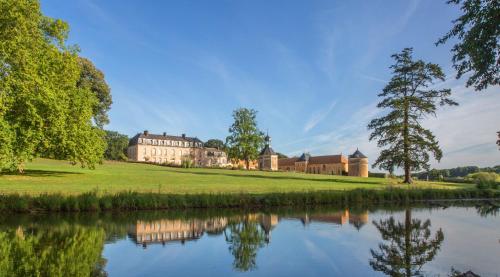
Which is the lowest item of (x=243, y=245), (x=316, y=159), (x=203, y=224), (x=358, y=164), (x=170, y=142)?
(x=243, y=245)

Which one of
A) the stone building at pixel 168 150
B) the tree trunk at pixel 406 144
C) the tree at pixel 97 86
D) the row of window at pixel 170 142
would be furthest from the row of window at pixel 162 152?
the tree trunk at pixel 406 144

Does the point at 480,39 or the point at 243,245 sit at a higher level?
the point at 480,39

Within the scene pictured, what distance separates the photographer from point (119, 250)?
11.4 metres

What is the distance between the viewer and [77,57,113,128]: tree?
139 feet

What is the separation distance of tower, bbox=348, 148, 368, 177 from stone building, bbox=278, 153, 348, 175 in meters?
5.65

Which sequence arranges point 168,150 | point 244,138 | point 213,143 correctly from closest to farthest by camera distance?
point 244,138 → point 168,150 → point 213,143

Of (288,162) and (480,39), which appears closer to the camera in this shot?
(480,39)

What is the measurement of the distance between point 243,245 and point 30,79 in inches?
534

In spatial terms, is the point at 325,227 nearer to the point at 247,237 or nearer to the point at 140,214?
the point at 247,237

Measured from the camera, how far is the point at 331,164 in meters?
95.9

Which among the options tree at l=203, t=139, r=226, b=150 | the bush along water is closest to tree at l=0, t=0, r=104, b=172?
the bush along water

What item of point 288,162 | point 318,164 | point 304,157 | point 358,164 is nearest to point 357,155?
point 358,164

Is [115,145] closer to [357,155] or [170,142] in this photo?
[170,142]

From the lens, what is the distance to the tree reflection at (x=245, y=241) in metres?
10.3
